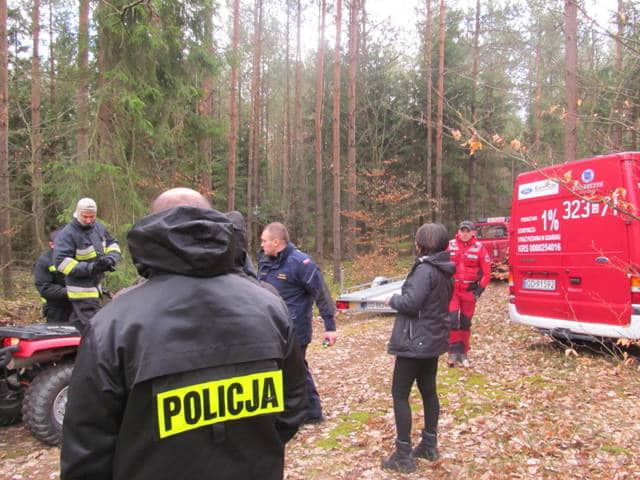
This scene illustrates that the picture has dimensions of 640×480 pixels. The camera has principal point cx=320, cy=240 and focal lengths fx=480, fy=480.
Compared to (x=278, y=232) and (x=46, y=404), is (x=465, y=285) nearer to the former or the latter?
(x=278, y=232)

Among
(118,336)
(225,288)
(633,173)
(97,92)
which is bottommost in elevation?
(118,336)

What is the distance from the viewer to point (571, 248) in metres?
6.57

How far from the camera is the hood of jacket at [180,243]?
165 cm

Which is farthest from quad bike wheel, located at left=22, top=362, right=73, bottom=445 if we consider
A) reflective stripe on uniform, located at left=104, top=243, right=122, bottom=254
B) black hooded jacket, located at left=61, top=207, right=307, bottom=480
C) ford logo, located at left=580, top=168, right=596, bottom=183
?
ford logo, located at left=580, top=168, right=596, bottom=183

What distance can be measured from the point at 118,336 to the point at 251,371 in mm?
473

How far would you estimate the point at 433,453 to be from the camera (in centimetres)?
408

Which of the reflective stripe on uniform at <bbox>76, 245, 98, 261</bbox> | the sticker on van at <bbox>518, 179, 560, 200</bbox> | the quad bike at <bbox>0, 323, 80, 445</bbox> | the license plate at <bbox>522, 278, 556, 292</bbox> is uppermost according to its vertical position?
the sticker on van at <bbox>518, 179, 560, 200</bbox>

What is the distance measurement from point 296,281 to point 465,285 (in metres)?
2.97

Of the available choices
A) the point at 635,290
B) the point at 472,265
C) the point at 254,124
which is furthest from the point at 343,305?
the point at 254,124

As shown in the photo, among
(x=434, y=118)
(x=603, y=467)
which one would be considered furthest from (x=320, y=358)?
(x=434, y=118)

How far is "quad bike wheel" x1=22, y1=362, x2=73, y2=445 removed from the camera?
4.46 metres

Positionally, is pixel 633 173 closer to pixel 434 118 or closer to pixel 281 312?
pixel 281 312

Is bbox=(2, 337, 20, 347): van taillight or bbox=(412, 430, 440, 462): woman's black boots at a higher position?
bbox=(2, 337, 20, 347): van taillight

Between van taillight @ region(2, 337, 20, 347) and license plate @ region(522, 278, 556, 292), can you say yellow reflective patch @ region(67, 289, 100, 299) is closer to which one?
van taillight @ region(2, 337, 20, 347)
